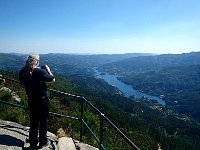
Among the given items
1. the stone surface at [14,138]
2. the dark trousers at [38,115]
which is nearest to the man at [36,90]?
the dark trousers at [38,115]

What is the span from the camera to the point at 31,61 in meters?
6.36

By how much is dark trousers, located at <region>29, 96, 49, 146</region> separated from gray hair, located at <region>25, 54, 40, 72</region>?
635 mm

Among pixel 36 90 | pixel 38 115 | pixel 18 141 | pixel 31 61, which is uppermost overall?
pixel 31 61

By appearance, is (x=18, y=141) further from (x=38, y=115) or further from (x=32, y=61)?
(x=32, y=61)

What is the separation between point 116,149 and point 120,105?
567 feet

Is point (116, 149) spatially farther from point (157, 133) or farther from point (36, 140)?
point (157, 133)

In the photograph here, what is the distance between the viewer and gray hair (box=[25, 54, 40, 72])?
633 cm

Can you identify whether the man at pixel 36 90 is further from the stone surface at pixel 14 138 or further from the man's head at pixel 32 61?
the stone surface at pixel 14 138

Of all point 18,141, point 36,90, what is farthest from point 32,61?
point 18,141

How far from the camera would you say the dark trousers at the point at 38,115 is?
6.48m

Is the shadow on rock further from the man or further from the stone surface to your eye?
the man

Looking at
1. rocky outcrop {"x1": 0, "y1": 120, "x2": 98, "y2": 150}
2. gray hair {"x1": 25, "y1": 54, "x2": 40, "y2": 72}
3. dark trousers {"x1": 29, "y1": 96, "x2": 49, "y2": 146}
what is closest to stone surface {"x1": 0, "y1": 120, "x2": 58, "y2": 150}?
rocky outcrop {"x1": 0, "y1": 120, "x2": 98, "y2": 150}

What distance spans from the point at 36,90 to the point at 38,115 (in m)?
0.54

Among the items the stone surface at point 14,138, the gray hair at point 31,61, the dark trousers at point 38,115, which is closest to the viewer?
the gray hair at point 31,61
